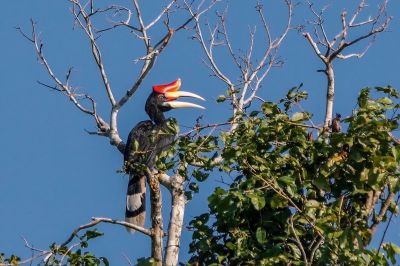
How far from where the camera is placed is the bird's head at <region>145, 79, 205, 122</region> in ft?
36.7

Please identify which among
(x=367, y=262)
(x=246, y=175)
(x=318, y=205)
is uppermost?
(x=246, y=175)

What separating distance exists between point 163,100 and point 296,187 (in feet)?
15.8

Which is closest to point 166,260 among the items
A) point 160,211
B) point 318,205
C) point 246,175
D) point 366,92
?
point 160,211

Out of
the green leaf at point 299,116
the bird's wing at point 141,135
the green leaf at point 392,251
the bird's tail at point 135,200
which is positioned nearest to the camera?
the green leaf at point 392,251

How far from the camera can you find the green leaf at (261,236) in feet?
21.8

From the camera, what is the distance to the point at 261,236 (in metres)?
6.66

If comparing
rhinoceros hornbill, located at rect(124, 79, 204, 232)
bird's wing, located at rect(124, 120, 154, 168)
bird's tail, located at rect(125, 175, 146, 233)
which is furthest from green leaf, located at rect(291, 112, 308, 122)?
bird's tail, located at rect(125, 175, 146, 233)

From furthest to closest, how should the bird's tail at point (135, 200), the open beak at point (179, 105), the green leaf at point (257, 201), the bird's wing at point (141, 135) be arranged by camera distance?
the open beak at point (179, 105), the bird's tail at point (135, 200), the bird's wing at point (141, 135), the green leaf at point (257, 201)

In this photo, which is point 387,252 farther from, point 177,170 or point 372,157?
point 177,170

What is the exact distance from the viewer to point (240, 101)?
28.7 feet

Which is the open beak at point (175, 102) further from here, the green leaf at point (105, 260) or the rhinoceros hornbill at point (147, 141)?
the green leaf at point (105, 260)

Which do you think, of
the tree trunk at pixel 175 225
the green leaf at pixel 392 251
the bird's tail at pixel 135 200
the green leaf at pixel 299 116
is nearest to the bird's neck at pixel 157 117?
the bird's tail at pixel 135 200

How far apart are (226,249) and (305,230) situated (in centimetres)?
54

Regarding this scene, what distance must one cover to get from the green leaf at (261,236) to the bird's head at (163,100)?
4.52 metres
